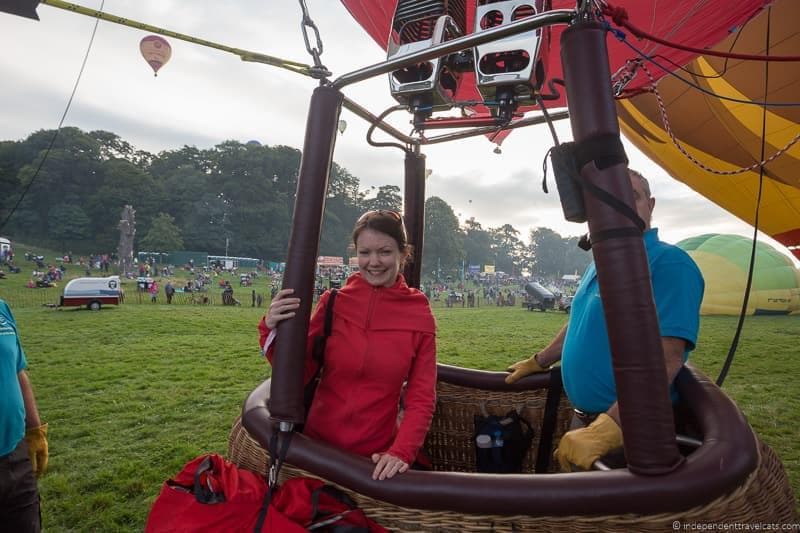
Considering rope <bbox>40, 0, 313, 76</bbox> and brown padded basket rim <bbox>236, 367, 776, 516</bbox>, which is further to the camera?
rope <bbox>40, 0, 313, 76</bbox>

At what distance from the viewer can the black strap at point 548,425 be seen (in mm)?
2627

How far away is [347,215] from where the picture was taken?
239ft

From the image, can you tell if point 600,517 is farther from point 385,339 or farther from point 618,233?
point 385,339

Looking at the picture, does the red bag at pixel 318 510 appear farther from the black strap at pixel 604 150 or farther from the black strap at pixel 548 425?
the black strap at pixel 548 425

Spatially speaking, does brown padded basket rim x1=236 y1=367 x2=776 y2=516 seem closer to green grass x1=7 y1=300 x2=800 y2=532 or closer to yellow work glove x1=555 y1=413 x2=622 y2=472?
yellow work glove x1=555 y1=413 x2=622 y2=472

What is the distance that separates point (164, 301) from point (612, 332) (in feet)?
80.8

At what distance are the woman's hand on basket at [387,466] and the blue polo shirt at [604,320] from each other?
31.2 inches

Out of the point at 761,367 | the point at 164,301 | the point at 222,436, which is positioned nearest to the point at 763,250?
the point at 761,367

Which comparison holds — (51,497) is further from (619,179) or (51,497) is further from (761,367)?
(761,367)

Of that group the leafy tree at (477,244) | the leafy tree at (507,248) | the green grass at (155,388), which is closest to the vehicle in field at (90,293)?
the green grass at (155,388)

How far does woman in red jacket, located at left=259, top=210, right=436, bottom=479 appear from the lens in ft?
5.77

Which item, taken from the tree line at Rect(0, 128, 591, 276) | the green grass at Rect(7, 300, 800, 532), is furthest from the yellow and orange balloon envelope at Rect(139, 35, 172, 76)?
the tree line at Rect(0, 128, 591, 276)

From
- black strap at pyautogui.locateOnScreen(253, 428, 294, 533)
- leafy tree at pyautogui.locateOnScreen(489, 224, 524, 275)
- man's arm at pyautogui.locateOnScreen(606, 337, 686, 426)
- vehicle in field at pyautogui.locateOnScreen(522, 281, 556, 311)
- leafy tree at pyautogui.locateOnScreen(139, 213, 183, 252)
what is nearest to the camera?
black strap at pyautogui.locateOnScreen(253, 428, 294, 533)

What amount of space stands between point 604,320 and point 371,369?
2.77 ft
